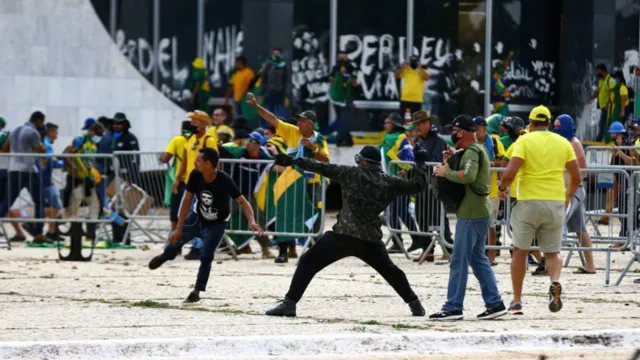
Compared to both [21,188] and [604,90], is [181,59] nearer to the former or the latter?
[21,188]

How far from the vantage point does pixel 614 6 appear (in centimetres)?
2852

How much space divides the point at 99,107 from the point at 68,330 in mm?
15539

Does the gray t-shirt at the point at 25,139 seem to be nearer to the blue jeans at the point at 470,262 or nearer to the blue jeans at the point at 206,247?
the blue jeans at the point at 206,247

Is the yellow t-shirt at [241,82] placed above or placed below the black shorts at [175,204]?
above

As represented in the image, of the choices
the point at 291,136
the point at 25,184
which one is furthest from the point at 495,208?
the point at 25,184

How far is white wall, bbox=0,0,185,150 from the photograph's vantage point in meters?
26.0

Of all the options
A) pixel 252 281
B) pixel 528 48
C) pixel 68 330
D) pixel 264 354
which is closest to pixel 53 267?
pixel 252 281

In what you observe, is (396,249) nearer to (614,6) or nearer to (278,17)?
(278,17)

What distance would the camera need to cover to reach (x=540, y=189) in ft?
40.3

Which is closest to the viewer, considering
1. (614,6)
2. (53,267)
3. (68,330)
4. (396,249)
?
(68,330)

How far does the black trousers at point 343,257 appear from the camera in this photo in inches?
480

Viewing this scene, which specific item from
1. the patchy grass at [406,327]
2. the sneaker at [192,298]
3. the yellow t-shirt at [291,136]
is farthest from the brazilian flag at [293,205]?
the patchy grass at [406,327]

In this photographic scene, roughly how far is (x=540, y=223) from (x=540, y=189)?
28cm

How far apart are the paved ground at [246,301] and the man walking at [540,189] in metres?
0.48
